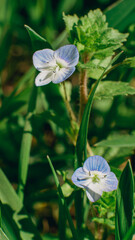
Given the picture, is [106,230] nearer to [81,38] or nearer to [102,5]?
[81,38]

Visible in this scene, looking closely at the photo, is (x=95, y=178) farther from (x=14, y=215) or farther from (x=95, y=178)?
(x=14, y=215)

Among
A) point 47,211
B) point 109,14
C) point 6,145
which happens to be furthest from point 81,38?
point 47,211

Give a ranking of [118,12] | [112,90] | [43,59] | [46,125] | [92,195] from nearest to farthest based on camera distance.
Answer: [92,195]
[43,59]
[112,90]
[118,12]
[46,125]

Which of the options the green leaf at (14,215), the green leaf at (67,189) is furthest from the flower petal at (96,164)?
the green leaf at (14,215)

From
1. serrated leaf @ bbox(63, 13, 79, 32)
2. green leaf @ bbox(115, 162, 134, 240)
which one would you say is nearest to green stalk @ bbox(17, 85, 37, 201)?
serrated leaf @ bbox(63, 13, 79, 32)

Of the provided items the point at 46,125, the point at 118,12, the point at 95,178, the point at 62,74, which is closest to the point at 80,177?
the point at 95,178
